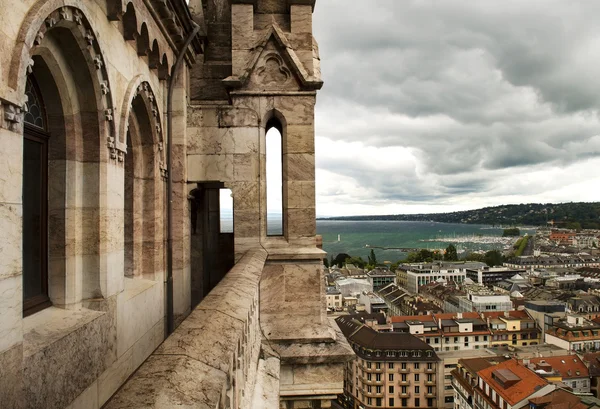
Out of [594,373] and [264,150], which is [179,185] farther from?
[594,373]

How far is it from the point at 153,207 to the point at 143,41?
2.15m

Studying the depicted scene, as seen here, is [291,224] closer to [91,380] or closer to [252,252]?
[252,252]

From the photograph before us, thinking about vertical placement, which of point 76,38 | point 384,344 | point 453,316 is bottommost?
point 384,344

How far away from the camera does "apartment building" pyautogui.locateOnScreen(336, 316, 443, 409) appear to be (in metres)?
56.8

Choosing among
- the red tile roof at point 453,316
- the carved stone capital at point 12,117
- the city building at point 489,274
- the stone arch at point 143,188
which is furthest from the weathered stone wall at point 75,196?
the city building at point 489,274

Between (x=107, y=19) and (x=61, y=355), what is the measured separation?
3.13 metres

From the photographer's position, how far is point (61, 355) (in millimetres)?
3814

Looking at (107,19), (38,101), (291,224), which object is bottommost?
(291,224)

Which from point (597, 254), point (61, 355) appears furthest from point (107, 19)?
point (597, 254)

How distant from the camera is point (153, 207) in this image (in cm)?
649

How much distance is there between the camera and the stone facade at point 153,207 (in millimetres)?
3041

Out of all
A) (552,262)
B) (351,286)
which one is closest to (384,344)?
(351,286)

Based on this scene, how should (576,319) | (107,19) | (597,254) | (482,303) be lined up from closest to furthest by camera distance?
(107,19)
(576,319)
(482,303)
(597,254)

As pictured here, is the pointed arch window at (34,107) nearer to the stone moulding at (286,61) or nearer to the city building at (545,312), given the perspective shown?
the stone moulding at (286,61)
